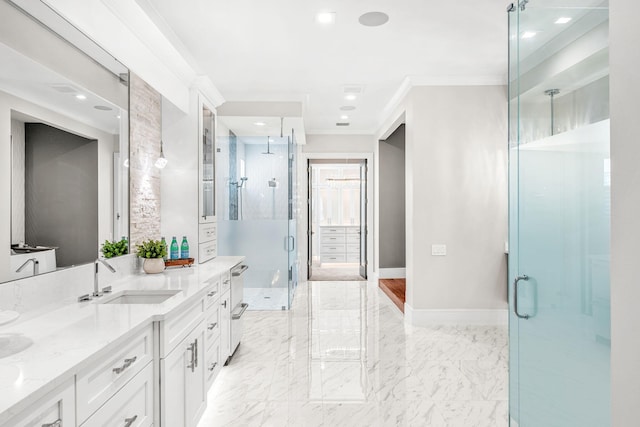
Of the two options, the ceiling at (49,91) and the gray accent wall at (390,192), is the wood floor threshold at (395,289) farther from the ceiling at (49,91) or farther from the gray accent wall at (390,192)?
the ceiling at (49,91)

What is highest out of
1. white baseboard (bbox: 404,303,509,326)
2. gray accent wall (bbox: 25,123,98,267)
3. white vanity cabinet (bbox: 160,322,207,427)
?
gray accent wall (bbox: 25,123,98,267)

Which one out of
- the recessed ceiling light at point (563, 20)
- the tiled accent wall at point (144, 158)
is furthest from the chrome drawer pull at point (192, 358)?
the recessed ceiling light at point (563, 20)

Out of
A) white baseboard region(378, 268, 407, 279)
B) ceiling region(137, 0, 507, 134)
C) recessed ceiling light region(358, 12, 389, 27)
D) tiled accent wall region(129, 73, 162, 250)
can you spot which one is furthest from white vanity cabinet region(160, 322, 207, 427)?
white baseboard region(378, 268, 407, 279)

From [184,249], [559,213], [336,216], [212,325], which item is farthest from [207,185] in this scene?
[336,216]

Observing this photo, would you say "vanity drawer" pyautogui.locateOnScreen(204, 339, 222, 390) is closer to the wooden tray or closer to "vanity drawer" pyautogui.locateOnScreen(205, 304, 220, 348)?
"vanity drawer" pyautogui.locateOnScreen(205, 304, 220, 348)

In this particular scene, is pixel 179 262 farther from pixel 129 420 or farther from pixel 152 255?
pixel 129 420

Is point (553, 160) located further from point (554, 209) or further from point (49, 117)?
point (49, 117)

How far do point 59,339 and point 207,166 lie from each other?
8.90 ft

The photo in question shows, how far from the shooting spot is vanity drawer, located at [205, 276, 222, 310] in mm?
2537

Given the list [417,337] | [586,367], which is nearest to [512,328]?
[586,367]

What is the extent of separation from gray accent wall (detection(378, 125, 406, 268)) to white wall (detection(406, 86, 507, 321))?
8.15 ft

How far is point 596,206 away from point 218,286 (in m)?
2.34

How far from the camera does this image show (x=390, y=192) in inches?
267

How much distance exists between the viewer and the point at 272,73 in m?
4.07
